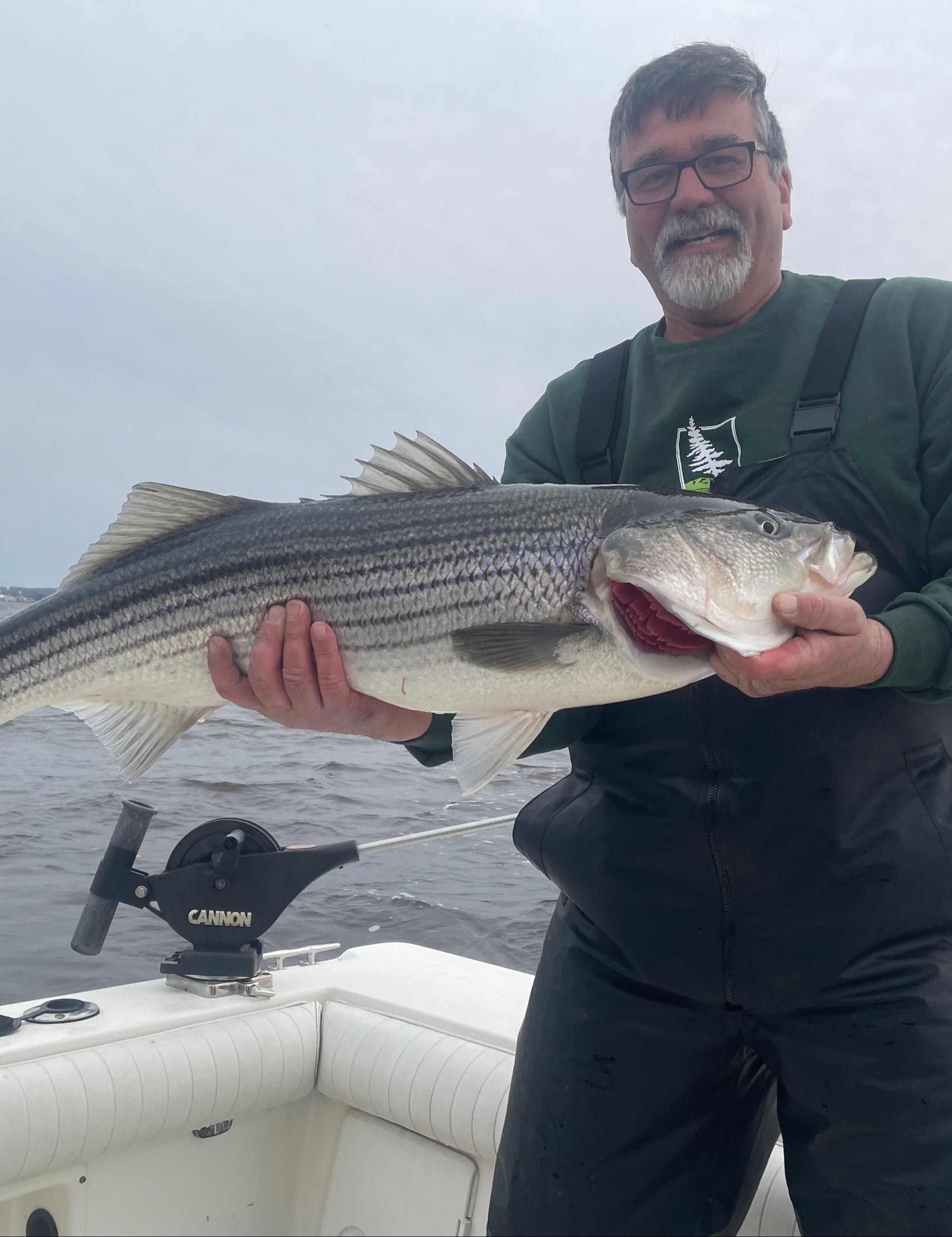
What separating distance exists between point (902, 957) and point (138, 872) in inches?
129

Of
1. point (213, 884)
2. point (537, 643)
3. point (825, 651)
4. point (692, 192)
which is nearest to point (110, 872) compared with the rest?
point (213, 884)

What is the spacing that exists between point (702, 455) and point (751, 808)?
3.74ft

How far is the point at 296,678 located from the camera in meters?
3.08

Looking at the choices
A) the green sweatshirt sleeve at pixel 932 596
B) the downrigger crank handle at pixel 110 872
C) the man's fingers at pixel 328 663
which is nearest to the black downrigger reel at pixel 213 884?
the downrigger crank handle at pixel 110 872

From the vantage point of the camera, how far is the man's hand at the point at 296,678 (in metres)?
3.07

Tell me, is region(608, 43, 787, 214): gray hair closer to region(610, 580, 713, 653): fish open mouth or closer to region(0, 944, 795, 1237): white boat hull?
region(610, 580, 713, 653): fish open mouth

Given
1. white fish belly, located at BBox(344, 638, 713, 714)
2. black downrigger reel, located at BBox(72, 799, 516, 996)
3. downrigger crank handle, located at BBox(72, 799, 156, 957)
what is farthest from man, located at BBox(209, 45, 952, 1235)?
downrigger crank handle, located at BBox(72, 799, 156, 957)

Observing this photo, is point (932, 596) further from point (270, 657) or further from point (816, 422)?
point (270, 657)

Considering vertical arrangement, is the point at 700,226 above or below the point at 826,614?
above

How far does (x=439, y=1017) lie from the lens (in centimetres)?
434

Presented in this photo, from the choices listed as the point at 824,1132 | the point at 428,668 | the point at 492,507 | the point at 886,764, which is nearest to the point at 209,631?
the point at 428,668

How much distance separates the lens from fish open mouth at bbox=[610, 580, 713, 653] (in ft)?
9.12

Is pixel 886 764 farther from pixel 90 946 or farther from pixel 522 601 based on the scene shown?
pixel 90 946

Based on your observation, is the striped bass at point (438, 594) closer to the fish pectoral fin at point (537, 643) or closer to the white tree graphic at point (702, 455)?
the fish pectoral fin at point (537, 643)
